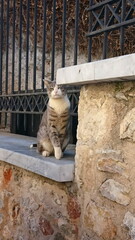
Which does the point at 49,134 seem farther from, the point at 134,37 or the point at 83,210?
the point at 134,37

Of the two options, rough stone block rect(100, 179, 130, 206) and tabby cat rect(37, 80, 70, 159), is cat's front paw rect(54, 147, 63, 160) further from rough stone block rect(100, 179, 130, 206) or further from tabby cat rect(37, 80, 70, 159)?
rough stone block rect(100, 179, 130, 206)

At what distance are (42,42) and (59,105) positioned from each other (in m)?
2.44

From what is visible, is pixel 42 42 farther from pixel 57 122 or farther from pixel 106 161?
pixel 106 161

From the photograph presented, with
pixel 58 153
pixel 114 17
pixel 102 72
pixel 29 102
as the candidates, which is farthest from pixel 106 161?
pixel 29 102

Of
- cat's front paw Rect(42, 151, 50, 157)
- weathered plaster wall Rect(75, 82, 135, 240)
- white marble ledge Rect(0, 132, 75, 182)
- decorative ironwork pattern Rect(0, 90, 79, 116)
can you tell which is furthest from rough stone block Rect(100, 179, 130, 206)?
decorative ironwork pattern Rect(0, 90, 79, 116)

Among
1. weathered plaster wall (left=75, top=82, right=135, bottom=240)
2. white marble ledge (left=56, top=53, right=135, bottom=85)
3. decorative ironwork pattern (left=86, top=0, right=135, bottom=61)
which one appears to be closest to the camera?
white marble ledge (left=56, top=53, right=135, bottom=85)

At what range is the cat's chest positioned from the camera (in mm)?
2336

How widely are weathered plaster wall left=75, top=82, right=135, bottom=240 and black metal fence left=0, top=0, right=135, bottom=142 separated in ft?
1.26

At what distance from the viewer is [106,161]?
1.72 m

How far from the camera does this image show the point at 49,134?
240 cm

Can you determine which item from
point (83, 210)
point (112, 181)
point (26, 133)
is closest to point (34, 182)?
point (83, 210)

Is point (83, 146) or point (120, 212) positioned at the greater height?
point (83, 146)

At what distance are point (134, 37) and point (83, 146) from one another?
4.17 meters

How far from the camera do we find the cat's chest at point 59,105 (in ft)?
7.66
